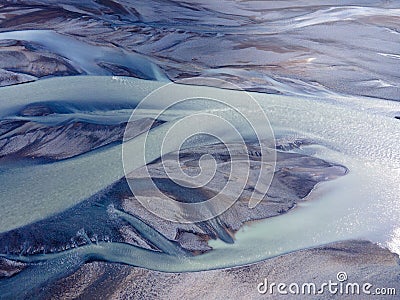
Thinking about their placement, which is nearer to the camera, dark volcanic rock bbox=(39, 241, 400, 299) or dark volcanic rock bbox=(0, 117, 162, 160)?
dark volcanic rock bbox=(39, 241, 400, 299)

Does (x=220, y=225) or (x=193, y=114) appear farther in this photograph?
(x=193, y=114)

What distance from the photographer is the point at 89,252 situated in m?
0.70

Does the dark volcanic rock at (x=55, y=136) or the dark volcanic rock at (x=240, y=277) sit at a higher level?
the dark volcanic rock at (x=55, y=136)

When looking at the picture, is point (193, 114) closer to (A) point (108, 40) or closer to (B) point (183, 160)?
(B) point (183, 160)

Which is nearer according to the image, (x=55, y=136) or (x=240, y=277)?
(x=240, y=277)

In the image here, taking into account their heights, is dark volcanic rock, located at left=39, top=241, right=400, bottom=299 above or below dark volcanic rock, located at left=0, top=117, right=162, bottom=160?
below

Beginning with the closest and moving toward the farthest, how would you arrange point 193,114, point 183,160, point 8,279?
point 8,279
point 183,160
point 193,114

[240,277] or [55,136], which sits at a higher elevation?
[55,136]

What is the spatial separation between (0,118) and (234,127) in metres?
0.44

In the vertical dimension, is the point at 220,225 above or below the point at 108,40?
below

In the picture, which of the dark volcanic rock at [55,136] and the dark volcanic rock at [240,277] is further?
the dark volcanic rock at [55,136]

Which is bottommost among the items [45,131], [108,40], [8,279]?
[8,279]

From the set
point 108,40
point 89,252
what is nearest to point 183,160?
point 89,252

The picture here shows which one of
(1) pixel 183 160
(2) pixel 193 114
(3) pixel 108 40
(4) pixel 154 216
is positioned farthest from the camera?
(3) pixel 108 40
